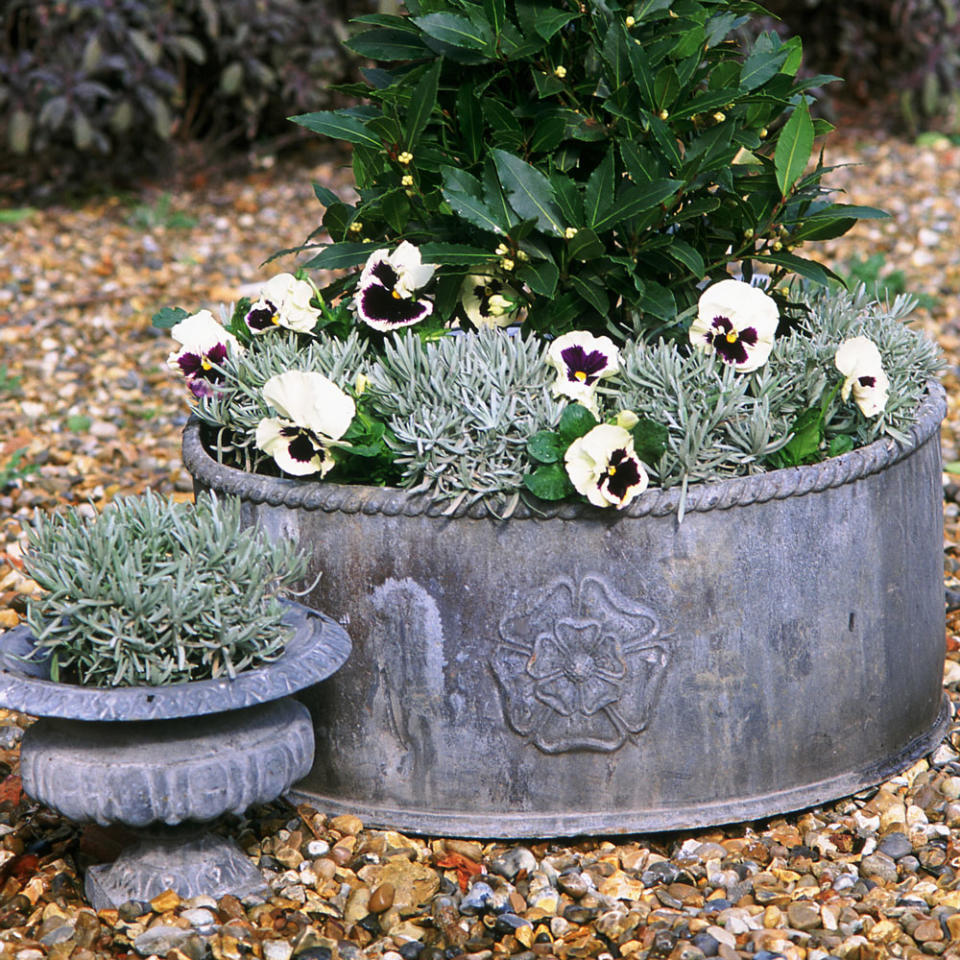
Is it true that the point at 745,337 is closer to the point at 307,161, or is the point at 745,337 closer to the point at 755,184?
the point at 755,184

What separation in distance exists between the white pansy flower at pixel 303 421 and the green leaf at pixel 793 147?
34.1 inches

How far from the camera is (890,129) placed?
7.87 meters

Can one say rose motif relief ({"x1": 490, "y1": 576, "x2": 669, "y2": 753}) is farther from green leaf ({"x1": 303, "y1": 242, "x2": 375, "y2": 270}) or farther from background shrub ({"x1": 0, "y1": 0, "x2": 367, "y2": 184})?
background shrub ({"x1": 0, "y1": 0, "x2": 367, "y2": 184})

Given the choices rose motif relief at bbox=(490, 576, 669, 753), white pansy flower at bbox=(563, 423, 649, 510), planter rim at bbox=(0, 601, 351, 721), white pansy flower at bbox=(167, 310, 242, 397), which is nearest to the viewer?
planter rim at bbox=(0, 601, 351, 721)

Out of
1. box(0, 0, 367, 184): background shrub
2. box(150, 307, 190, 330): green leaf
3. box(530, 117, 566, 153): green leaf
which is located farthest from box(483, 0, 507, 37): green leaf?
box(0, 0, 367, 184): background shrub

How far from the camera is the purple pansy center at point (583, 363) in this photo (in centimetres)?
242

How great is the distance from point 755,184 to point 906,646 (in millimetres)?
894

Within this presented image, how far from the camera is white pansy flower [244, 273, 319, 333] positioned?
8.95 ft

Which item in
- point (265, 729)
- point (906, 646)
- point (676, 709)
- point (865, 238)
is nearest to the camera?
point (265, 729)

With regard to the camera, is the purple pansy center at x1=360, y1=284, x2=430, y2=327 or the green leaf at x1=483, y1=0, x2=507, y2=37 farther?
the purple pansy center at x1=360, y1=284, x2=430, y2=327

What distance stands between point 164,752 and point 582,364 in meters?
0.93

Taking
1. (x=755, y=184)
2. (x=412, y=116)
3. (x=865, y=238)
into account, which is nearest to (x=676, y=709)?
(x=755, y=184)

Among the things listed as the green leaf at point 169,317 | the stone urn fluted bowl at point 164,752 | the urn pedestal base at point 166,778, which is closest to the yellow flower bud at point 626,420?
the stone urn fluted bowl at point 164,752

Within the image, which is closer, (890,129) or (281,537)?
(281,537)
